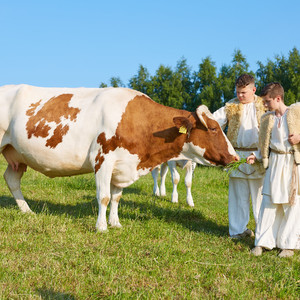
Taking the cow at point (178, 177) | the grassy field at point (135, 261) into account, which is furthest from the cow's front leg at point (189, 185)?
the grassy field at point (135, 261)

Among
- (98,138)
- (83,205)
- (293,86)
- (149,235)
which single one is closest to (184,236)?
(149,235)

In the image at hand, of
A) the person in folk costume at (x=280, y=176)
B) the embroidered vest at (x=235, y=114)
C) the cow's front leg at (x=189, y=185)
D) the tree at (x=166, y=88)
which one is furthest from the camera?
the tree at (x=166, y=88)

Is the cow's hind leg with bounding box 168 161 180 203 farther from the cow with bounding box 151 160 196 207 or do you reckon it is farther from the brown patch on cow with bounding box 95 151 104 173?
the brown patch on cow with bounding box 95 151 104 173

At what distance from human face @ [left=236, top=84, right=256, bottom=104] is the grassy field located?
82.3 inches

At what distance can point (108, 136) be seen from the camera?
555 cm

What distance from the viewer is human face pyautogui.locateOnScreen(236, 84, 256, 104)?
5.75 metres

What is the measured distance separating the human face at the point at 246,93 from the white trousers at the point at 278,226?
157cm

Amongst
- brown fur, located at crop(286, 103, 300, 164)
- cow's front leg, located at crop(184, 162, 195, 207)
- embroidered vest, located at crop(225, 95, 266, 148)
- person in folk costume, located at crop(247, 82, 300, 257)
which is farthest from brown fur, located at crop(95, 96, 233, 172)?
cow's front leg, located at crop(184, 162, 195, 207)

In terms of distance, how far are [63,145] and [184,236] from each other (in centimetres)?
224

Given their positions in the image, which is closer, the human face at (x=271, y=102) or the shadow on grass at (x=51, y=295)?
the shadow on grass at (x=51, y=295)

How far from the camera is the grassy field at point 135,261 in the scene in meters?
3.39

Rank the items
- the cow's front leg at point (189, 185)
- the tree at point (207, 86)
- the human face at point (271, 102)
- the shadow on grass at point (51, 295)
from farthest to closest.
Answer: the tree at point (207, 86) → the cow's front leg at point (189, 185) → the human face at point (271, 102) → the shadow on grass at point (51, 295)

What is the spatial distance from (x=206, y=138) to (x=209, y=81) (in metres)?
25.9

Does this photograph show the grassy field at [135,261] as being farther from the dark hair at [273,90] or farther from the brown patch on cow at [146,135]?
the dark hair at [273,90]
